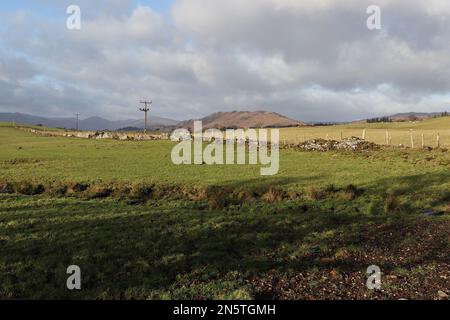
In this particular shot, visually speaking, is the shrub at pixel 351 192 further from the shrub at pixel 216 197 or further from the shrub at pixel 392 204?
the shrub at pixel 216 197

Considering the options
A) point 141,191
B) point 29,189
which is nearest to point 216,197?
point 141,191

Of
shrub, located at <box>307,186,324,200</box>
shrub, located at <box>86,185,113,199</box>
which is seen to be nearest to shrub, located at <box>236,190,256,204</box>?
shrub, located at <box>307,186,324,200</box>

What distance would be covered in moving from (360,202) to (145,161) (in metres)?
29.8

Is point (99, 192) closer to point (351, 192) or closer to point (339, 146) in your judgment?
point (351, 192)

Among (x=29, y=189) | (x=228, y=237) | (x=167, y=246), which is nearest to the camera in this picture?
(x=167, y=246)

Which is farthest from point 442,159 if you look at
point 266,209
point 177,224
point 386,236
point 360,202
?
point 177,224

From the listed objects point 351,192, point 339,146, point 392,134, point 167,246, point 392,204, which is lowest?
point 167,246

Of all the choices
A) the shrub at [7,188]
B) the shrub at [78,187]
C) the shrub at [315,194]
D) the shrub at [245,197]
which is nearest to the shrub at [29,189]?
the shrub at [7,188]

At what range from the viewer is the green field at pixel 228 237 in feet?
32.4

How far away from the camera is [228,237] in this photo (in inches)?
565

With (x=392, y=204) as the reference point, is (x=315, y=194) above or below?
above

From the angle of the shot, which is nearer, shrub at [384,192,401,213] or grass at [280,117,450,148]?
shrub at [384,192,401,213]

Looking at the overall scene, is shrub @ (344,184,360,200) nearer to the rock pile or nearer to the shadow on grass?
the shadow on grass

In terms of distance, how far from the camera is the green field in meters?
9.87
